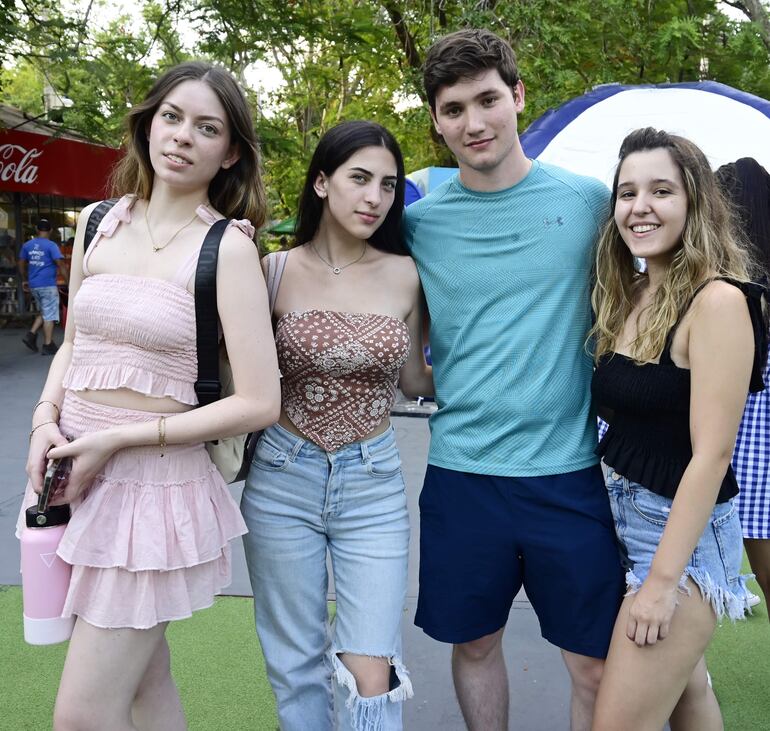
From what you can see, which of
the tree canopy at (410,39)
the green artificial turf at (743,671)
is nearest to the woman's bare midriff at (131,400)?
the green artificial turf at (743,671)

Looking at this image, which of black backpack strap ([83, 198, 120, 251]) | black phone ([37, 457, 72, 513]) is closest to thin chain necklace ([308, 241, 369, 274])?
black backpack strap ([83, 198, 120, 251])

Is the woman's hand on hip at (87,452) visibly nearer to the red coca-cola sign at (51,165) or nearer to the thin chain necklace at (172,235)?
the thin chain necklace at (172,235)

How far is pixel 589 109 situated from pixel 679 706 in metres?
4.94

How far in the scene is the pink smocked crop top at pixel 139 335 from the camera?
2021 millimetres

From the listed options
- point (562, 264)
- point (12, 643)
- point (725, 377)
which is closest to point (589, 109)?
point (562, 264)

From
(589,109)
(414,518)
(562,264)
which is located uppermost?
(589,109)

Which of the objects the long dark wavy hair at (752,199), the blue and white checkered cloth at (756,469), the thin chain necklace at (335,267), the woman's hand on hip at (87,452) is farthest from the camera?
the blue and white checkered cloth at (756,469)

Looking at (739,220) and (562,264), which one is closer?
(562,264)

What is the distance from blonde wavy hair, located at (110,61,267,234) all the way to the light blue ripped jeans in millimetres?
671

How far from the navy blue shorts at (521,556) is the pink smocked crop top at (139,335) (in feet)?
2.98

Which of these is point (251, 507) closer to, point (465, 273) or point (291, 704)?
point (291, 704)

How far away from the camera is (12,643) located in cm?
376

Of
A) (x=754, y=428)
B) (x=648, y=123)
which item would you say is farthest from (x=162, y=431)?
(x=648, y=123)

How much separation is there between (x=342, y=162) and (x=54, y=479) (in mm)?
1253
